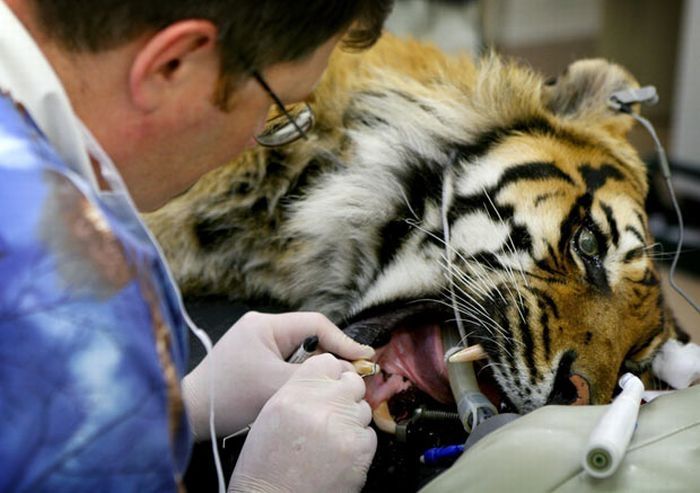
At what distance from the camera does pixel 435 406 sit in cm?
132

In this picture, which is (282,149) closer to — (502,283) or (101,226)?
(502,283)

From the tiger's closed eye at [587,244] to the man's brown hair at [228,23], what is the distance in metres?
0.64

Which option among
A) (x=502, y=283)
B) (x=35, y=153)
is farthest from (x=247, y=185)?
(x=35, y=153)

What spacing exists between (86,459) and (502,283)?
0.84m

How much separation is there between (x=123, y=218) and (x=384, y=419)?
61 centimetres

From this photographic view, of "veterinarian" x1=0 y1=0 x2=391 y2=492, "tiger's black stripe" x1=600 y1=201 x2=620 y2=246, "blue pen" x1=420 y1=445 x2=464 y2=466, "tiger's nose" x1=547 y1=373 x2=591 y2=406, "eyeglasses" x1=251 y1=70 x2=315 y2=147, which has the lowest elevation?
"tiger's nose" x1=547 y1=373 x2=591 y2=406

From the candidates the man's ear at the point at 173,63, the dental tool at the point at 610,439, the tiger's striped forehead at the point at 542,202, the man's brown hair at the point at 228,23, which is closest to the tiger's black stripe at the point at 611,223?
the tiger's striped forehead at the point at 542,202

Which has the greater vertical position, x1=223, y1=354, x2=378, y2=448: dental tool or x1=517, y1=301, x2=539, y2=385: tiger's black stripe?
x1=223, y1=354, x2=378, y2=448: dental tool

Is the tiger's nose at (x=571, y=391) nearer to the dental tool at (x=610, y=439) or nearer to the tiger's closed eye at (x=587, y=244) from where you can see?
the tiger's closed eye at (x=587, y=244)

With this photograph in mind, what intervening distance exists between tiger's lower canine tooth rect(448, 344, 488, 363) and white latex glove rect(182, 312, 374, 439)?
0.12 metres

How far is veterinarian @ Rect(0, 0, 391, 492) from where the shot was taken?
616mm

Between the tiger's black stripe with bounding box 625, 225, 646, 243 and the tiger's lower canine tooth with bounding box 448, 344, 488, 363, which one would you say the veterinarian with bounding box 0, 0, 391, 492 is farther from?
the tiger's black stripe with bounding box 625, 225, 646, 243

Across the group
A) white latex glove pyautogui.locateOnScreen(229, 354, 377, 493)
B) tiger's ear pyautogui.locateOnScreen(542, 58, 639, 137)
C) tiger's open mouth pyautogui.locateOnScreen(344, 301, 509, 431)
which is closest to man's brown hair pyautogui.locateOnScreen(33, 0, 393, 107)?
white latex glove pyautogui.locateOnScreen(229, 354, 377, 493)

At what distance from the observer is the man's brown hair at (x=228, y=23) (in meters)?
0.74
